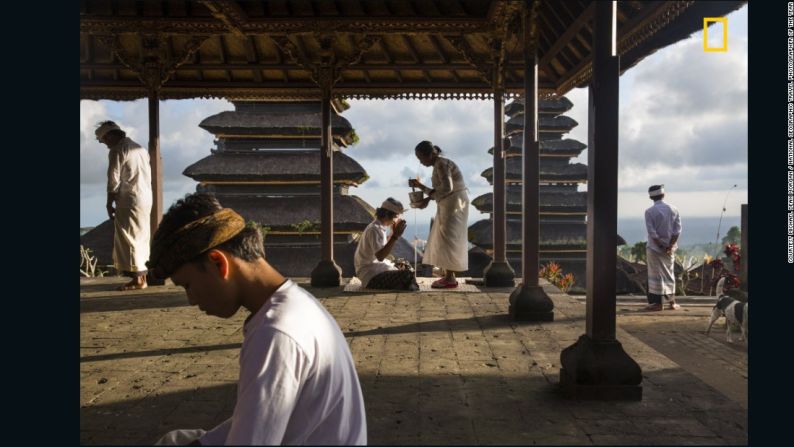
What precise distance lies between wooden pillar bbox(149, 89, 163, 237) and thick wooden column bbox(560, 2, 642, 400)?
27.0 ft

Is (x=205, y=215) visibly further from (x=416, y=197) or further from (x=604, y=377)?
(x=416, y=197)

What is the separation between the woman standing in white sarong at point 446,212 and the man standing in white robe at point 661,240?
10.4ft

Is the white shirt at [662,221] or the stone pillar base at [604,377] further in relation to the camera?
the white shirt at [662,221]

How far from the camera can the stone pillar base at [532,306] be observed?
23.7 feet

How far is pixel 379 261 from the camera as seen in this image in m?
9.93

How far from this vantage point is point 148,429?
3816mm

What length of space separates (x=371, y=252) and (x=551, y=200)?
16.4 m

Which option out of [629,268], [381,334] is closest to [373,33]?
[381,334]

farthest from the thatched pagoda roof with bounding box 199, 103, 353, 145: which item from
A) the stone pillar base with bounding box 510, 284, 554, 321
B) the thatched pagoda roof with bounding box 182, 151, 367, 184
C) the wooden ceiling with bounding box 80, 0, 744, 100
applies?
the stone pillar base with bounding box 510, 284, 554, 321

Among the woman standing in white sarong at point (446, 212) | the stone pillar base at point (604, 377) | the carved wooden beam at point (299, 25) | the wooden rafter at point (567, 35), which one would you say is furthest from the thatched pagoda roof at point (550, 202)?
the stone pillar base at point (604, 377)

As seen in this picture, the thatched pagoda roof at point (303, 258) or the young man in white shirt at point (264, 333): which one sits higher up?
the young man in white shirt at point (264, 333)

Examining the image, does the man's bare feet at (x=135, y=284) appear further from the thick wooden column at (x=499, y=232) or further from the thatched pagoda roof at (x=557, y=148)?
the thatched pagoda roof at (x=557, y=148)

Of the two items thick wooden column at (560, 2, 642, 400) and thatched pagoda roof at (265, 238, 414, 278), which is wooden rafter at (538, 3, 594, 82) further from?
thatched pagoda roof at (265, 238, 414, 278)

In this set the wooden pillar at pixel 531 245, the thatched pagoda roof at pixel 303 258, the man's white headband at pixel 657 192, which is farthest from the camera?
the thatched pagoda roof at pixel 303 258
